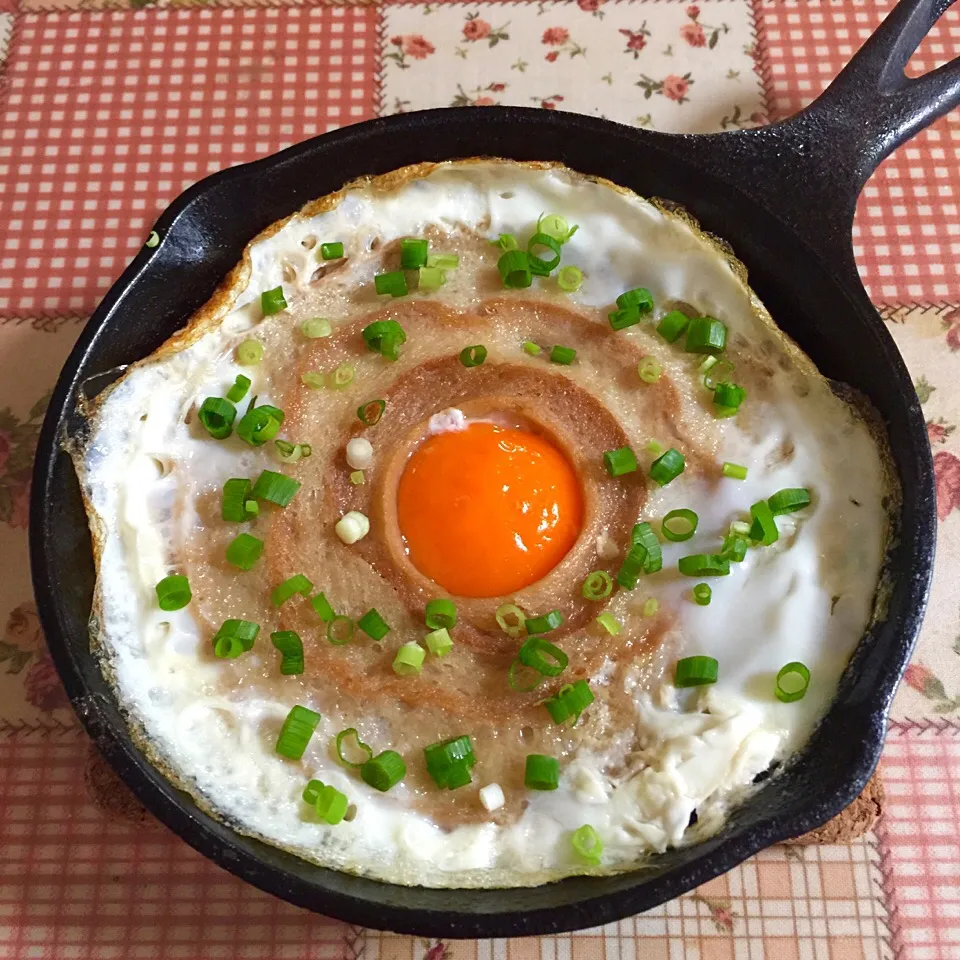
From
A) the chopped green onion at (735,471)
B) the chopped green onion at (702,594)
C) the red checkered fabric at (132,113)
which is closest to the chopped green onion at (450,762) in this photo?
the chopped green onion at (702,594)

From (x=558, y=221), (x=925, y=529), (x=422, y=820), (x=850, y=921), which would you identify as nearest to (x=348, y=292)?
(x=558, y=221)

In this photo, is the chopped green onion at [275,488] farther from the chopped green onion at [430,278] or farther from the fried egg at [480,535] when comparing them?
the chopped green onion at [430,278]

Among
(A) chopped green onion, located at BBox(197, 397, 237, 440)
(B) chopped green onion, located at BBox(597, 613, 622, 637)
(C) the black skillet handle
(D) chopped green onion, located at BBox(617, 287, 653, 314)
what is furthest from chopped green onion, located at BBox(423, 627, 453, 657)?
(C) the black skillet handle

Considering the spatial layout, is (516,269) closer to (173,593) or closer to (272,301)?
(272,301)

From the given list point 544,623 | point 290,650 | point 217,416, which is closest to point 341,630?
point 290,650

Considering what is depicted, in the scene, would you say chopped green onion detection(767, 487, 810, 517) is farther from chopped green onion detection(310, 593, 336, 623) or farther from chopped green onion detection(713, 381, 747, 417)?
chopped green onion detection(310, 593, 336, 623)

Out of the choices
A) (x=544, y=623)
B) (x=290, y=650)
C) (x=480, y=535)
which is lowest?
(x=290, y=650)

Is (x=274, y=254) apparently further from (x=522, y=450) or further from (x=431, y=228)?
(x=522, y=450)
